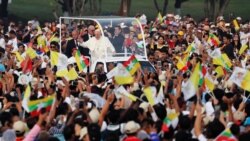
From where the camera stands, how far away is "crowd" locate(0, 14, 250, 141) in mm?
11812

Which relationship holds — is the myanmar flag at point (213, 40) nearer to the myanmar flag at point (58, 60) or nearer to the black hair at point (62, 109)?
the myanmar flag at point (58, 60)

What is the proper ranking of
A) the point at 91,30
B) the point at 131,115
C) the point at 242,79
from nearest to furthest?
the point at 131,115 → the point at 242,79 → the point at 91,30

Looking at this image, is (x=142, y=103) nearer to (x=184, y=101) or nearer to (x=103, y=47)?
(x=184, y=101)

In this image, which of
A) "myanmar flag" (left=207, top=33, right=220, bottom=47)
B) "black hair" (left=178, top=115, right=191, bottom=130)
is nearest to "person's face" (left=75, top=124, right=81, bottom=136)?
"black hair" (left=178, top=115, right=191, bottom=130)

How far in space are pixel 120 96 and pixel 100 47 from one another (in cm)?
746

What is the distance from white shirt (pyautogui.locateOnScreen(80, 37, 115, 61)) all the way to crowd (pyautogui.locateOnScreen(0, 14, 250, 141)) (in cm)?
2

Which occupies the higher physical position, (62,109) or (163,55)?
(163,55)

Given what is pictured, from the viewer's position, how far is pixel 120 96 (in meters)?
13.8

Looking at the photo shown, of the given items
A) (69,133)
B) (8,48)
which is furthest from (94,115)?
(8,48)

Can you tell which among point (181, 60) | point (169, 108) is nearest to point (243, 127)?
point (169, 108)

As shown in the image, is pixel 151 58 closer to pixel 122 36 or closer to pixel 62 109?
pixel 122 36

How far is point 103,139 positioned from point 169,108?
1694 mm

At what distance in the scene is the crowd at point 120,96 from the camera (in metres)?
11.8

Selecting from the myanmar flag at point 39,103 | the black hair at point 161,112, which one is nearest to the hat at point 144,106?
the black hair at point 161,112
